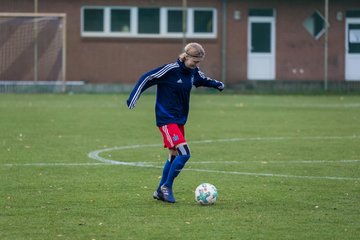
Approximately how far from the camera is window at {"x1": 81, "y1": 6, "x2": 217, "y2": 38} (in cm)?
4403

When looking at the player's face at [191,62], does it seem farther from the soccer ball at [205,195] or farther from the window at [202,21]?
the window at [202,21]

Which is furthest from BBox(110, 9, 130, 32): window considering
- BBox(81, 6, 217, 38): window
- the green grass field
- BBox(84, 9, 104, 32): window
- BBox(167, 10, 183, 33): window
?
the green grass field

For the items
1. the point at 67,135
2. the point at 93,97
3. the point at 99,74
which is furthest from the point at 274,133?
the point at 99,74

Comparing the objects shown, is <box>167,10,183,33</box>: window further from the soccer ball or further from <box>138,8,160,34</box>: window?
the soccer ball

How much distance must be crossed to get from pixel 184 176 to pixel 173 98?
2.68 m

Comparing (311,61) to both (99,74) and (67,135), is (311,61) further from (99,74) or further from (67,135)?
(67,135)

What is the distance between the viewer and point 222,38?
44406mm

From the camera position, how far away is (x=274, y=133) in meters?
23.5

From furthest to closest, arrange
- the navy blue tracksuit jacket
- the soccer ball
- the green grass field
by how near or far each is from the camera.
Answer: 1. the navy blue tracksuit jacket
2. the soccer ball
3. the green grass field

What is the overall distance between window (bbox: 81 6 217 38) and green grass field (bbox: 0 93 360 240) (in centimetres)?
1409

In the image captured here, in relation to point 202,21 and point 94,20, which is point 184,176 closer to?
point 94,20

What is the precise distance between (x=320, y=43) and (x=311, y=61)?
34.6 inches

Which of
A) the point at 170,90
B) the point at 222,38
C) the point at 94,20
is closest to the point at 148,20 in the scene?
the point at 94,20

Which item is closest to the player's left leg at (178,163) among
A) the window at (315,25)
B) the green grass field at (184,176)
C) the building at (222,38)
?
the green grass field at (184,176)
